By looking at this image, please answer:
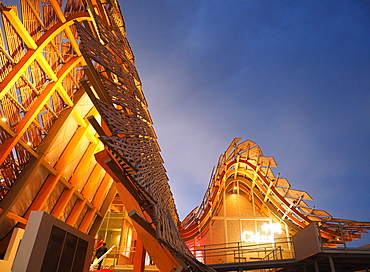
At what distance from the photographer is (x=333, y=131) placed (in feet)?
500

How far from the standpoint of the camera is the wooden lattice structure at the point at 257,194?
1719 centimetres

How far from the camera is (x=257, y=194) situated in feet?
62.4

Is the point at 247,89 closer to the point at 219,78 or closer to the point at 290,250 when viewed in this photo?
Answer: the point at 219,78

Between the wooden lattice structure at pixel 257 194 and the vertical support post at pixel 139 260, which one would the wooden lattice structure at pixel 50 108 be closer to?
the vertical support post at pixel 139 260

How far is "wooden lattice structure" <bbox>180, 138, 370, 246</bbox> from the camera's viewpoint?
1719 cm

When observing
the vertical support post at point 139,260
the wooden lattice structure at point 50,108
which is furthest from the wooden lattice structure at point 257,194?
the vertical support post at point 139,260

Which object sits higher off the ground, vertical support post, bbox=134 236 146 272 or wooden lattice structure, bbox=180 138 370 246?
wooden lattice structure, bbox=180 138 370 246

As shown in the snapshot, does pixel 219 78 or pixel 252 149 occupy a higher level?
pixel 219 78

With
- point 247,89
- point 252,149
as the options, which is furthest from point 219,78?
point 252,149

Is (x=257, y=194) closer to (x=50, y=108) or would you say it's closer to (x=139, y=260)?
(x=139, y=260)

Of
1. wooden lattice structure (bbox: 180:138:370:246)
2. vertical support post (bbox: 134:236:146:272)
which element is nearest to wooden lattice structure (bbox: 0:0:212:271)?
vertical support post (bbox: 134:236:146:272)

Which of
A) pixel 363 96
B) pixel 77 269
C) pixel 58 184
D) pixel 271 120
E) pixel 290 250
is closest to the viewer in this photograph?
pixel 77 269

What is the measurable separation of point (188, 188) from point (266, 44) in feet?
337

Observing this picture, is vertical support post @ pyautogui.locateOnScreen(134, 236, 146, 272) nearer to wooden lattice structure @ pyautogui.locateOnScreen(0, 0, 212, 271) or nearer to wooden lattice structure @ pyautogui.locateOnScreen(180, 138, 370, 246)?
wooden lattice structure @ pyautogui.locateOnScreen(0, 0, 212, 271)
